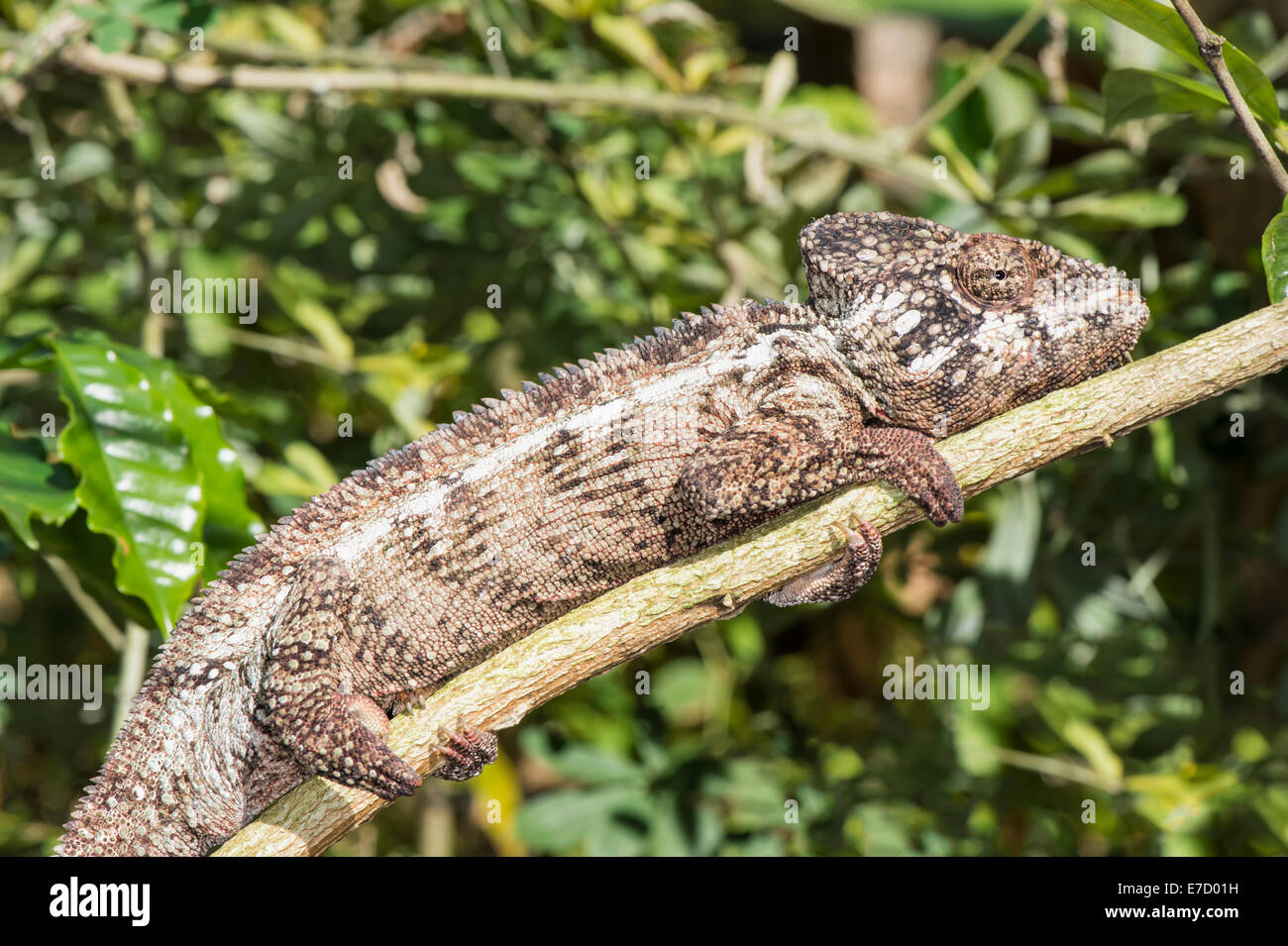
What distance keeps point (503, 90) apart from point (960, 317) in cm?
147

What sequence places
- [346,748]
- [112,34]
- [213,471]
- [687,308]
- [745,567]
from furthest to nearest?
[687,308] < [112,34] < [213,471] < [346,748] < [745,567]

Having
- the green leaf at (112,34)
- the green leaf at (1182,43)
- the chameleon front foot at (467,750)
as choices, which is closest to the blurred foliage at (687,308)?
the green leaf at (112,34)

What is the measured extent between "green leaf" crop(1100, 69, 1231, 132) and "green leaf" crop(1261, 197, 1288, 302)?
16.1 inches

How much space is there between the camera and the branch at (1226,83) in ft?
6.33

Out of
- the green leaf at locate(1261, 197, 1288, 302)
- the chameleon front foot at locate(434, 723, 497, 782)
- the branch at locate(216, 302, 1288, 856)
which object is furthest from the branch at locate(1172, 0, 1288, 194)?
the chameleon front foot at locate(434, 723, 497, 782)

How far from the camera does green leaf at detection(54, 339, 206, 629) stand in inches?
92.8

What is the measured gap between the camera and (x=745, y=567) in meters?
2.08

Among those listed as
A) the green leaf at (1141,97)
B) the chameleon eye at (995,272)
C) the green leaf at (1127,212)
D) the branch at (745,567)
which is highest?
the green leaf at (1127,212)

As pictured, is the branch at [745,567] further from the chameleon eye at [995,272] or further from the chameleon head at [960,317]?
the chameleon eye at [995,272]

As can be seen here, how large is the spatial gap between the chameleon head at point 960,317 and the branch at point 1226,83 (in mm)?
365

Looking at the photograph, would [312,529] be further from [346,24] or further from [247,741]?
[346,24]

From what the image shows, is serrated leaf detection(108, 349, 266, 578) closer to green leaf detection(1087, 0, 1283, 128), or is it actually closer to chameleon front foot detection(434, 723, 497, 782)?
chameleon front foot detection(434, 723, 497, 782)

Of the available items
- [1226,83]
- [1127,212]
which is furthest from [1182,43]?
[1127,212]

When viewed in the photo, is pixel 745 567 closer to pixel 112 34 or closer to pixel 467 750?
pixel 467 750
